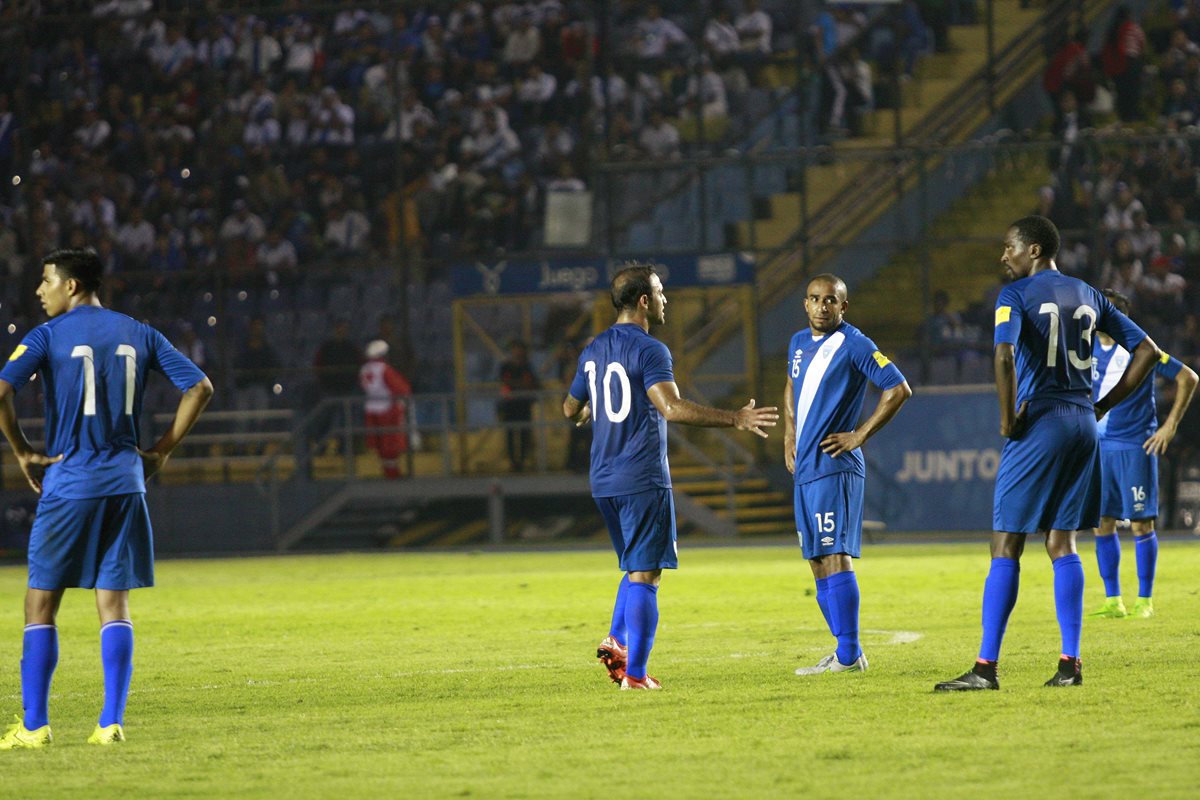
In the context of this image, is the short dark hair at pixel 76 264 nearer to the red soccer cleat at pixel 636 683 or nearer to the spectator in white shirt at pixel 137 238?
the red soccer cleat at pixel 636 683

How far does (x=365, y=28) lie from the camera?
3173 cm

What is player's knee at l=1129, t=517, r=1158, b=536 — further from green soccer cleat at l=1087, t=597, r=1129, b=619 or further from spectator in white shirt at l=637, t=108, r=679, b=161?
spectator in white shirt at l=637, t=108, r=679, b=161

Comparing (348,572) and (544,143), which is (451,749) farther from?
(544,143)

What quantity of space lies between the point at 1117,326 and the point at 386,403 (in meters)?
18.4

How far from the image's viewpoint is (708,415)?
345 inches

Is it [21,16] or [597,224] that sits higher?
[21,16]

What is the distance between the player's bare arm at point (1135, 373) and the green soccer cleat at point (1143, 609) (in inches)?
149

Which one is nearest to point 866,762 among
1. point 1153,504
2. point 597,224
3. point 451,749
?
point 451,749

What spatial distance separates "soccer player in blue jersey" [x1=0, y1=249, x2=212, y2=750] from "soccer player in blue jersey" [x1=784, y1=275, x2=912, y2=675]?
338 centimetres

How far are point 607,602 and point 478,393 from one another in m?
10.6

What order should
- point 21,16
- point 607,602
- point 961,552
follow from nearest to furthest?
point 607,602
point 961,552
point 21,16

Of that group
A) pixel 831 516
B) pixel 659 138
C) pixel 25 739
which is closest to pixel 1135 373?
pixel 831 516

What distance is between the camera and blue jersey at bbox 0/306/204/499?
777cm

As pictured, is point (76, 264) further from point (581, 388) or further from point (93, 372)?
point (581, 388)
